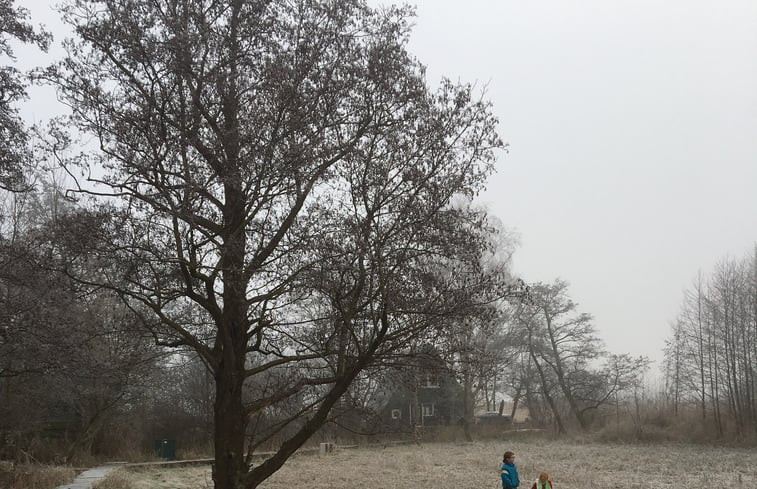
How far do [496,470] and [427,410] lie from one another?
24.5m

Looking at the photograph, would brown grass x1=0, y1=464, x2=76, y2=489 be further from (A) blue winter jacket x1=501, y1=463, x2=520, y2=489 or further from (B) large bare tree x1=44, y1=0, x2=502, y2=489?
(A) blue winter jacket x1=501, y1=463, x2=520, y2=489

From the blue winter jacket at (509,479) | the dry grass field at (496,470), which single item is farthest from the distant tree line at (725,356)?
the blue winter jacket at (509,479)

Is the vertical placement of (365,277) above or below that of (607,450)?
above

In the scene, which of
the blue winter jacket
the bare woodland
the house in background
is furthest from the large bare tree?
the house in background

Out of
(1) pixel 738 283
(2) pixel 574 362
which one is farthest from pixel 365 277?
(2) pixel 574 362

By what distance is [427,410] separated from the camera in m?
45.3

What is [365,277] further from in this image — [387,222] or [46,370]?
[46,370]

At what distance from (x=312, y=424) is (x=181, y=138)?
4746mm

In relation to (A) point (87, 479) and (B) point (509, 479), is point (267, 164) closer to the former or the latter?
(B) point (509, 479)

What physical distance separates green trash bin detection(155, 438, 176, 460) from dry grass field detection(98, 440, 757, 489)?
3489 mm

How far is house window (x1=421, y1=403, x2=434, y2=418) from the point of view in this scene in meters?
44.4

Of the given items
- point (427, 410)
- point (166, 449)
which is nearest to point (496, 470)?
point (166, 449)

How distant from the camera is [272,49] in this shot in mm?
9117

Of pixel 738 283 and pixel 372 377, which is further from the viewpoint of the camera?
pixel 738 283
